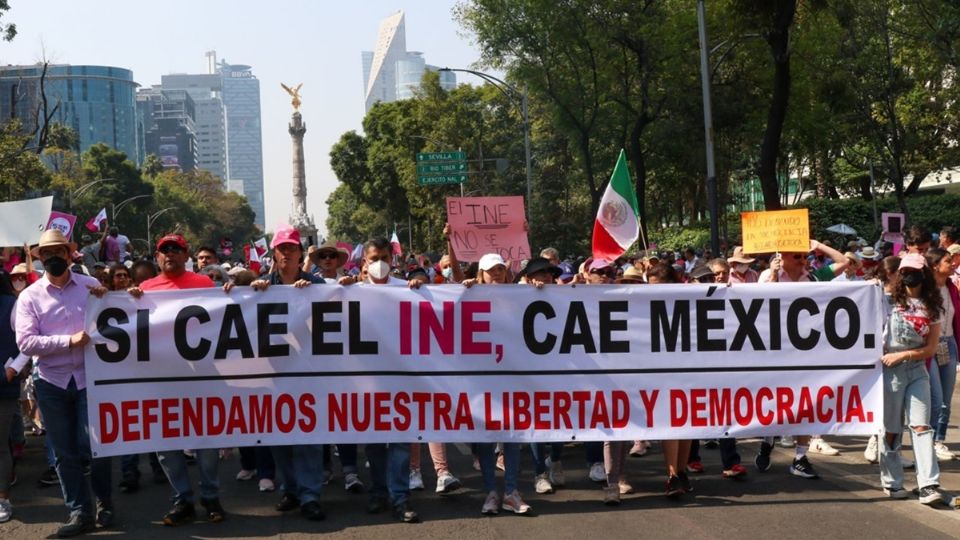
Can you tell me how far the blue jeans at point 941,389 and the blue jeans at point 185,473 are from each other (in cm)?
517

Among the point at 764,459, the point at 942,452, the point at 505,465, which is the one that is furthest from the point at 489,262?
the point at 942,452

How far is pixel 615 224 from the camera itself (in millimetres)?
11008

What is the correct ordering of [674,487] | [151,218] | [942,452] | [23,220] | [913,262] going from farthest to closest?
[151,218] < [23,220] < [942,452] < [674,487] < [913,262]

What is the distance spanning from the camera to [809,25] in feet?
110

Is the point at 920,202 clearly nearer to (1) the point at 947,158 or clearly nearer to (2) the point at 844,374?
(1) the point at 947,158

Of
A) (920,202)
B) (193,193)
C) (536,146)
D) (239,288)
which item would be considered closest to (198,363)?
(239,288)

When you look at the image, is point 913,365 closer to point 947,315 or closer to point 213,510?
point 947,315

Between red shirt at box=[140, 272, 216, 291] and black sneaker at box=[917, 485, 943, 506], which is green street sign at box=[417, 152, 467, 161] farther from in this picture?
black sneaker at box=[917, 485, 943, 506]

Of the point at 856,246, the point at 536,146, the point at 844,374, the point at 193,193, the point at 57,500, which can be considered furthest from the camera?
the point at 193,193

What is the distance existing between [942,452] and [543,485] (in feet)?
11.0

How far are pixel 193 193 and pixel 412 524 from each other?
119998mm

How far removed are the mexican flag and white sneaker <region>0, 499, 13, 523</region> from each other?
5.37 metres

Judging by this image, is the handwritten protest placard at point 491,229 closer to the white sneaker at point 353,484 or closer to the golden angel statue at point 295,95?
the white sneaker at point 353,484

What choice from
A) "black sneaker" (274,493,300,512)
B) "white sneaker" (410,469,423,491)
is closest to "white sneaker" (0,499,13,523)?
"black sneaker" (274,493,300,512)
